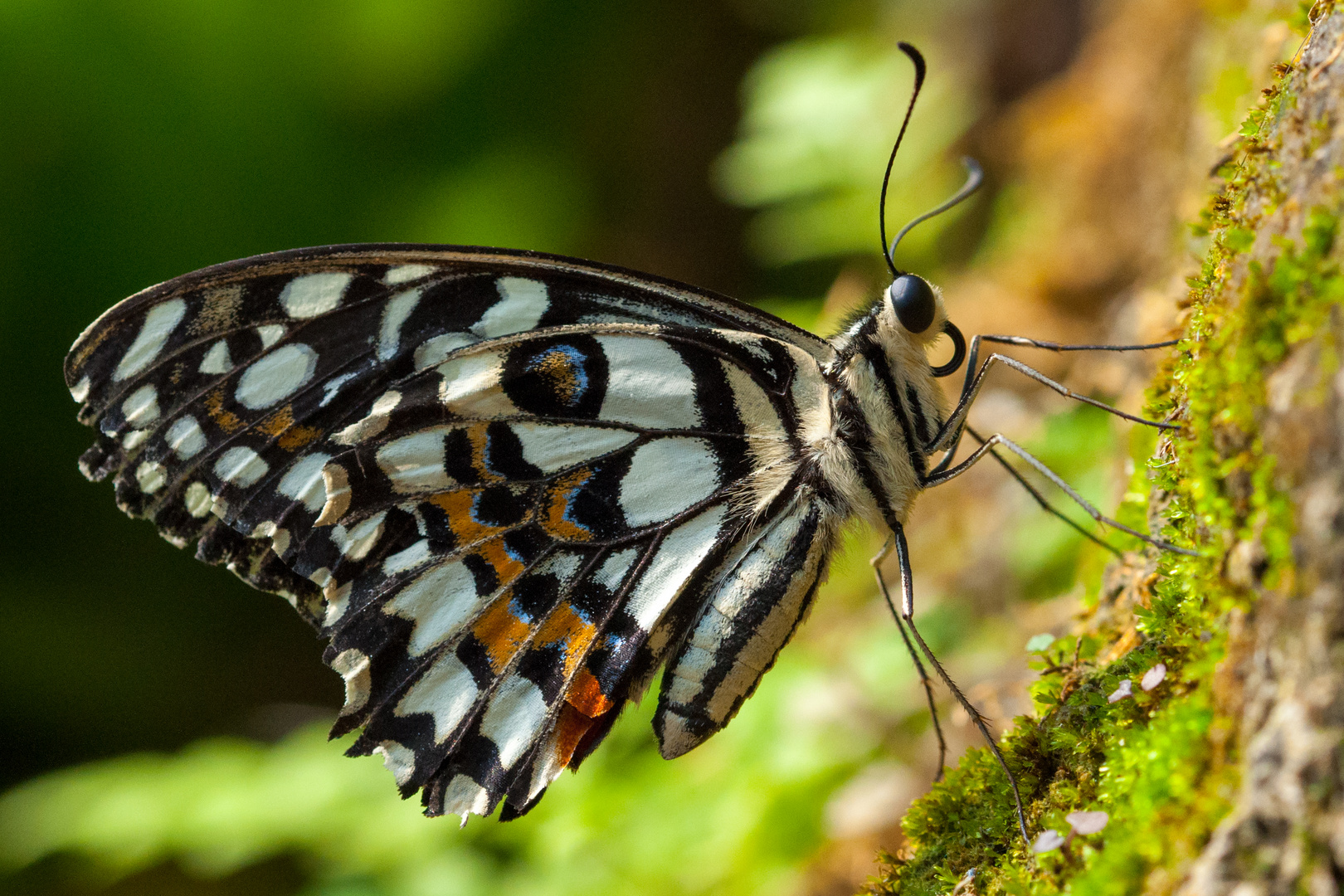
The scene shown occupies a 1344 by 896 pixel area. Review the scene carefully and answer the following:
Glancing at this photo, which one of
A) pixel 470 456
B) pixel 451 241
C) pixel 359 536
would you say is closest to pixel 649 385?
pixel 470 456

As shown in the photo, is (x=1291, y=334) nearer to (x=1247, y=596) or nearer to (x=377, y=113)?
(x=1247, y=596)

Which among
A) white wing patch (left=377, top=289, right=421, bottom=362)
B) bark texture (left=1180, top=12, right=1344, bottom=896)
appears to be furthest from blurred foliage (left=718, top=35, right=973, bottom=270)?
bark texture (left=1180, top=12, right=1344, bottom=896)

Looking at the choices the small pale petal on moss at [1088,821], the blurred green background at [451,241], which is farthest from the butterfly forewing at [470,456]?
the small pale petal on moss at [1088,821]

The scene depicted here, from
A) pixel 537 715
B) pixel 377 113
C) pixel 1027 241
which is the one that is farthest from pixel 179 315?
pixel 377 113

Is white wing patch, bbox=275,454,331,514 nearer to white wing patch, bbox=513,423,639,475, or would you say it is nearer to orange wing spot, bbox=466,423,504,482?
orange wing spot, bbox=466,423,504,482

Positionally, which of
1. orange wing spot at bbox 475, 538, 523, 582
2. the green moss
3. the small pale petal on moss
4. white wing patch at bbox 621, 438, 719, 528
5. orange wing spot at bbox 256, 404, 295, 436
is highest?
orange wing spot at bbox 256, 404, 295, 436

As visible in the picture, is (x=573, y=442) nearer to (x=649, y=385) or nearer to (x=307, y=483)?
(x=649, y=385)

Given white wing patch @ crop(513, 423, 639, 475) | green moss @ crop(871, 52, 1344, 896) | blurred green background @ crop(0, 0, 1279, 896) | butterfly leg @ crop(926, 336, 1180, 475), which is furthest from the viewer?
blurred green background @ crop(0, 0, 1279, 896)
